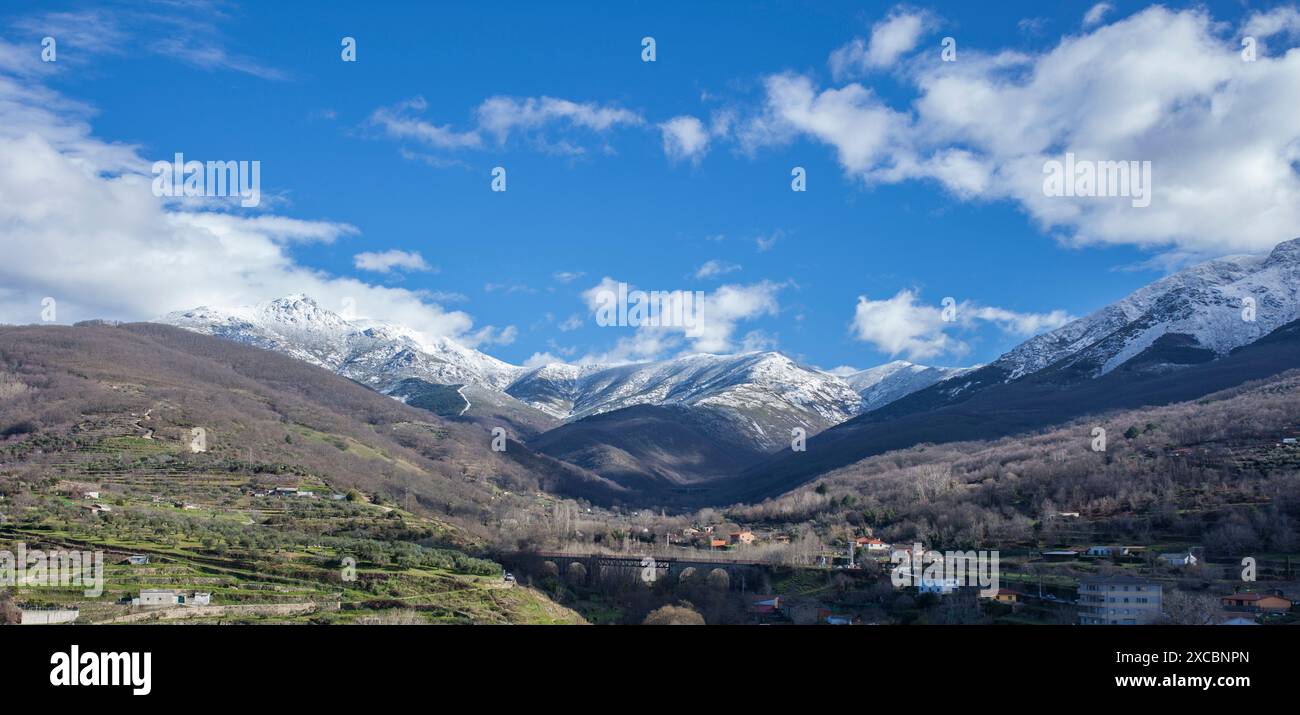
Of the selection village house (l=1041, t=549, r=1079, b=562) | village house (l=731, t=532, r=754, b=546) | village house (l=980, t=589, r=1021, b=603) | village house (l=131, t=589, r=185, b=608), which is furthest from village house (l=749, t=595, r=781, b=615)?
village house (l=131, t=589, r=185, b=608)

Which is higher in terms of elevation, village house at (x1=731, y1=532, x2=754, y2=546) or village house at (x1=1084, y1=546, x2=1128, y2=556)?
village house at (x1=1084, y1=546, x2=1128, y2=556)

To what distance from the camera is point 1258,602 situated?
153 ft

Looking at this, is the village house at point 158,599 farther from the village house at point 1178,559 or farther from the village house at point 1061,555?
the village house at point 1178,559

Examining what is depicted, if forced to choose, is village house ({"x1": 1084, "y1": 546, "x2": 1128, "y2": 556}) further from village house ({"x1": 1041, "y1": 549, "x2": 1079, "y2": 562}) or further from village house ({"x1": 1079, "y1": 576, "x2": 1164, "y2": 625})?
village house ({"x1": 1079, "y1": 576, "x2": 1164, "y2": 625})

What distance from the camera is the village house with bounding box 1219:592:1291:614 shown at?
4603 cm

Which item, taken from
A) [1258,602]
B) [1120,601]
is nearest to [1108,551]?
[1120,601]

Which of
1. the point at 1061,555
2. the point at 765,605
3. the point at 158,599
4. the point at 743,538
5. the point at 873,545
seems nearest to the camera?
the point at 158,599

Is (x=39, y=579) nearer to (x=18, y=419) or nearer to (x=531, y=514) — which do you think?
(x=18, y=419)

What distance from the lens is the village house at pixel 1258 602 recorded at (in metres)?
46.0

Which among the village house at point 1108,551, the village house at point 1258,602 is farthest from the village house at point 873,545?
the village house at point 1258,602

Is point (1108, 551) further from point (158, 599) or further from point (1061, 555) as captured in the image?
point (158, 599)

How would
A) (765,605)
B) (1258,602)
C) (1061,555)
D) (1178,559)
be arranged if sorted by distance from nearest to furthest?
1. (1258,602)
2. (765,605)
3. (1178,559)
4. (1061,555)

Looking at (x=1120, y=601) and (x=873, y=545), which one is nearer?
(x=1120, y=601)
